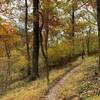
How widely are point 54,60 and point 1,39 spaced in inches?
326

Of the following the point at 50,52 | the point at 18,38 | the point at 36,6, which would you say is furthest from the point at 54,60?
Result: the point at 36,6

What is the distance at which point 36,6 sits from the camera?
25.4 meters

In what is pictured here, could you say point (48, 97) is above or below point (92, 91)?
below

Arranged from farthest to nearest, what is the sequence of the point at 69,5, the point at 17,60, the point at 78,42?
1. the point at 78,42
2. the point at 17,60
3. the point at 69,5

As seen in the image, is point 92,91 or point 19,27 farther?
point 19,27

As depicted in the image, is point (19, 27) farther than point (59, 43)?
Yes

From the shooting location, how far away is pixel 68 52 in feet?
126

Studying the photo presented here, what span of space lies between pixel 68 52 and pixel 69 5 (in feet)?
70.7

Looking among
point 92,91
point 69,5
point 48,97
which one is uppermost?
point 69,5

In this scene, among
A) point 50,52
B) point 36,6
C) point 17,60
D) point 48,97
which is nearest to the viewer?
point 48,97

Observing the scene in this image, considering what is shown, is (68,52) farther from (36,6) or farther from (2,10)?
(2,10)

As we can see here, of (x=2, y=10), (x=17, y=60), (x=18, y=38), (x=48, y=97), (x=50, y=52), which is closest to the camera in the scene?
(x=48, y=97)

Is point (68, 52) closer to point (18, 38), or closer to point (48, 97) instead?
point (18, 38)

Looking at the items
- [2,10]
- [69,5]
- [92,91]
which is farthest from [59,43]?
[92,91]
